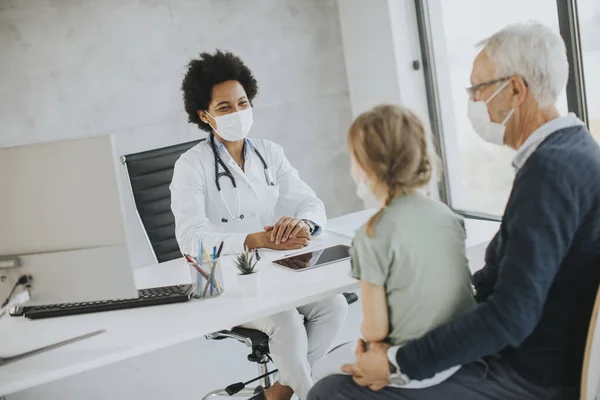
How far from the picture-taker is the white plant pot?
1.74 metres

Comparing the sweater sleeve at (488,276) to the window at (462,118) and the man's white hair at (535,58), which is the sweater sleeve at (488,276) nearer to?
the man's white hair at (535,58)

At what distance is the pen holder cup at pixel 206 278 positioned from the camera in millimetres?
1777

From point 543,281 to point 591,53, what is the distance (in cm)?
215

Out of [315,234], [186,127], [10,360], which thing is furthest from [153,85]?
[10,360]

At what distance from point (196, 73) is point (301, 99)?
5.72ft

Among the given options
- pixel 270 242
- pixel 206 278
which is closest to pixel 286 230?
pixel 270 242

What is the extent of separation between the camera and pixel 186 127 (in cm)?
403

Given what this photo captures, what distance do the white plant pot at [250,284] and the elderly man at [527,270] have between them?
1.00 ft

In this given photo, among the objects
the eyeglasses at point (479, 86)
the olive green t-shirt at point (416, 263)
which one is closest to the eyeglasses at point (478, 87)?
the eyeglasses at point (479, 86)

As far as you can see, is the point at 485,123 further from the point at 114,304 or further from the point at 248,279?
the point at 114,304

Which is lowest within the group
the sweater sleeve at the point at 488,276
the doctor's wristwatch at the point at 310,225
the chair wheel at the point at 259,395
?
the chair wheel at the point at 259,395

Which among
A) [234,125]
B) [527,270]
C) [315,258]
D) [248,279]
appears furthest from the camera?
[234,125]

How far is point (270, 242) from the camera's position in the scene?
2225 millimetres

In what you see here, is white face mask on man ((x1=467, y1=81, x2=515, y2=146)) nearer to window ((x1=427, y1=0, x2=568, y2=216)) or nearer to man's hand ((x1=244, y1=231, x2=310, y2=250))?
man's hand ((x1=244, y1=231, x2=310, y2=250))
